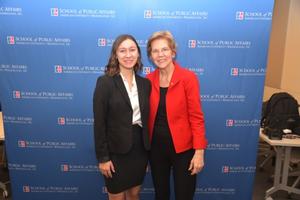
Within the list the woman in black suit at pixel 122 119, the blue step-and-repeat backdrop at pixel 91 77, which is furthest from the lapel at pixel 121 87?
the blue step-and-repeat backdrop at pixel 91 77

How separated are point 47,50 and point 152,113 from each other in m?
1.17

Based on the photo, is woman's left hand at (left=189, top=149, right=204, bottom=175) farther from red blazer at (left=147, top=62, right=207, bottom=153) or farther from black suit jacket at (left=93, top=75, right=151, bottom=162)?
black suit jacket at (left=93, top=75, right=151, bottom=162)

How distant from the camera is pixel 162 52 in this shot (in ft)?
6.13

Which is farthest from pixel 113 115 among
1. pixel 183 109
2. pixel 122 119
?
pixel 183 109

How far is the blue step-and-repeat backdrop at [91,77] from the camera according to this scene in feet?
8.07

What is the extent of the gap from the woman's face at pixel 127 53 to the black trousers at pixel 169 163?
0.47 m

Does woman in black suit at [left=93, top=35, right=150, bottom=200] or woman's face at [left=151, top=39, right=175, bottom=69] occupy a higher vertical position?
woman's face at [left=151, top=39, right=175, bottom=69]

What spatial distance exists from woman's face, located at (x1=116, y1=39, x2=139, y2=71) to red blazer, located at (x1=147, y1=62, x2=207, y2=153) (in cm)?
24

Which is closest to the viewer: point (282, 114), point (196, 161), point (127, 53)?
point (127, 53)

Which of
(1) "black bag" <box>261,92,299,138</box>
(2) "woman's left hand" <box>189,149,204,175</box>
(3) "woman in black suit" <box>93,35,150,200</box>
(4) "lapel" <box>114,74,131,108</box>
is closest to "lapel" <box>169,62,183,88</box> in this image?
(3) "woman in black suit" <box>93,35,150,200</box>

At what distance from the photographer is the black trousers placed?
1965 millimetres

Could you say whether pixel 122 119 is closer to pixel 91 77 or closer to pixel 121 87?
pixel 121 87

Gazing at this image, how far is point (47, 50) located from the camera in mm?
2525

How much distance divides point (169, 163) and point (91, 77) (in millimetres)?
1056
